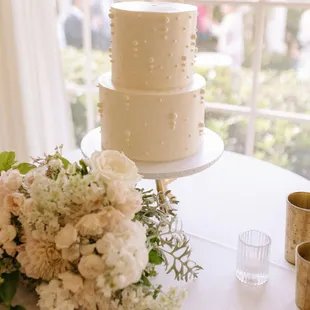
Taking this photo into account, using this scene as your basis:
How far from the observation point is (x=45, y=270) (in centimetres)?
83

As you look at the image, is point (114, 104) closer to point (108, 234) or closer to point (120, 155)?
point (120, 155)

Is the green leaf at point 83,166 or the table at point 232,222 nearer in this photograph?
the green leaf at point 83,166

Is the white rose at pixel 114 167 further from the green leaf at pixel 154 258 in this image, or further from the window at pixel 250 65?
the window at pixel 250 65

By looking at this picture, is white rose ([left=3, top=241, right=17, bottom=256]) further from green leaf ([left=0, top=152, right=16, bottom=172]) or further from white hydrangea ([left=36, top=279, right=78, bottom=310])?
green leaf ([left=0, top=152, right=16, bottom=172])

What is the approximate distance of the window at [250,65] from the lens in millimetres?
1974

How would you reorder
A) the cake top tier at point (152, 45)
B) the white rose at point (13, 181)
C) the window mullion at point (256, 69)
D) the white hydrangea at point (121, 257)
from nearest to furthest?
the white hydrangea at point (121, 257) < the white rose at point (13, 181) < the cake top tier at point (152, 45) < the window mullion at point (256, 69)

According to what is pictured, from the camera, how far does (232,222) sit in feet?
4.23

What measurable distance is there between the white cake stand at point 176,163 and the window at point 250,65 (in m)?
0.74

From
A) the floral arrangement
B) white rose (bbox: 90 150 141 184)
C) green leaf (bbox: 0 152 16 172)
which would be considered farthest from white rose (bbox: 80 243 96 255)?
green leaf (bbox: 0 152 16 172)

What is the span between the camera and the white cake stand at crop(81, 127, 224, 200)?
1.17m

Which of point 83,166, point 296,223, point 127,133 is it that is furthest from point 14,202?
point 296,223

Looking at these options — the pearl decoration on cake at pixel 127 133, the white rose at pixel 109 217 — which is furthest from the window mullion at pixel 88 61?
the white rose at pixel 109 217

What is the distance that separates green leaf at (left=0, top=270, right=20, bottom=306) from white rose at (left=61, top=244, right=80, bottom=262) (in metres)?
0.10

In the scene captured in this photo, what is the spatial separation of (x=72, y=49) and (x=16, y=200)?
1.63 metres
